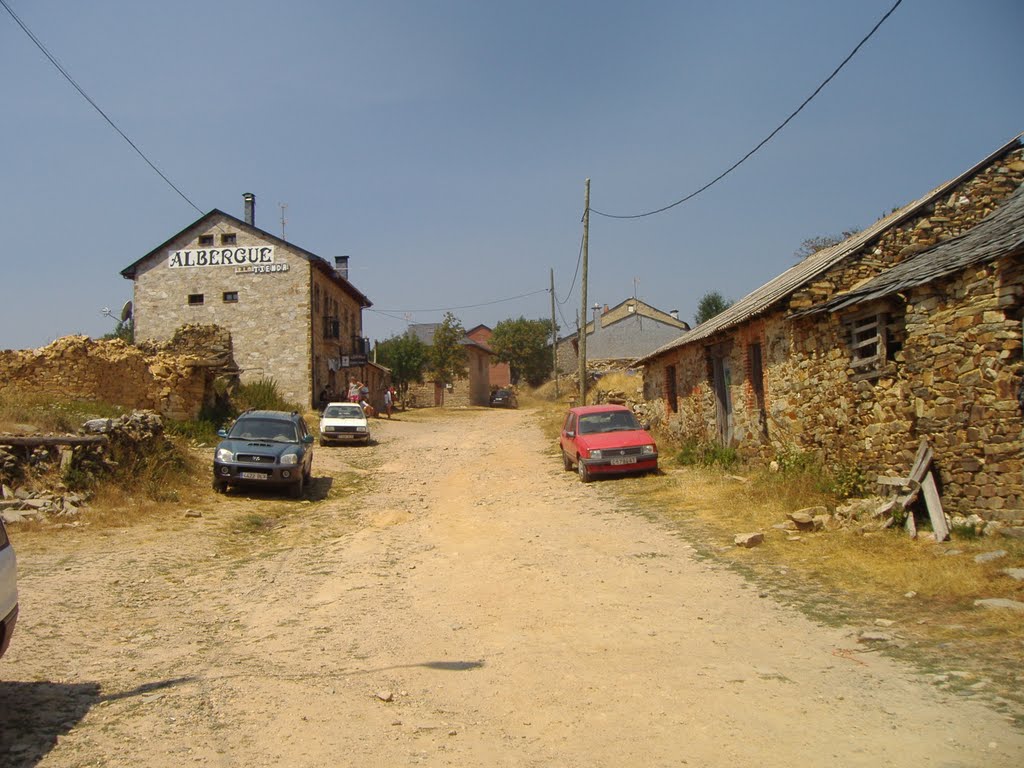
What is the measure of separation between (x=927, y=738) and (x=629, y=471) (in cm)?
1304

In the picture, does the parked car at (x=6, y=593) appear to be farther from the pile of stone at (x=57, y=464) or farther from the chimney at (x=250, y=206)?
the chimney at (x=250, y=206)

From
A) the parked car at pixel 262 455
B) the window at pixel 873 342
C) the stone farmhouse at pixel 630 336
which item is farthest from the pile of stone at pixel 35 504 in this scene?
the stone farmhouse at pixel 630 336

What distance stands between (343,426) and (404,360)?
28.8m

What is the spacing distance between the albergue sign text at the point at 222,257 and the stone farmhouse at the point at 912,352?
24695 mm

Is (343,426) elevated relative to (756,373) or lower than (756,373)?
lower

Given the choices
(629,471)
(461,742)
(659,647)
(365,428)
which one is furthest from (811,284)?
(365,428)

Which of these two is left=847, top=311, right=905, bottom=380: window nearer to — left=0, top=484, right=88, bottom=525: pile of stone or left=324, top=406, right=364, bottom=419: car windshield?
left=0, top=484, right=88, bottom=525: pile of stone

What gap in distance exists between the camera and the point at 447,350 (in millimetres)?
56469

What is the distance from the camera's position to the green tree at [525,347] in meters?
72.6

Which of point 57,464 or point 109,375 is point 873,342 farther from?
point 109,375

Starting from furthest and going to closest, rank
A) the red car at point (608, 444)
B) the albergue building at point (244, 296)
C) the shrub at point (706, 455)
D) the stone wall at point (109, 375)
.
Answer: the albergue building at point (244, 296), the stone wall at point (109, 375), the red car at point (608, 444), the shrub at point (706, 455)

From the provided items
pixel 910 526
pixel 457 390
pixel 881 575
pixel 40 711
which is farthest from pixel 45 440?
pixel 457 390

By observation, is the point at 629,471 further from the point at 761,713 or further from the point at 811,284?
the point at 761,713

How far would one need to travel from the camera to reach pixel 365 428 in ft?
90.0
